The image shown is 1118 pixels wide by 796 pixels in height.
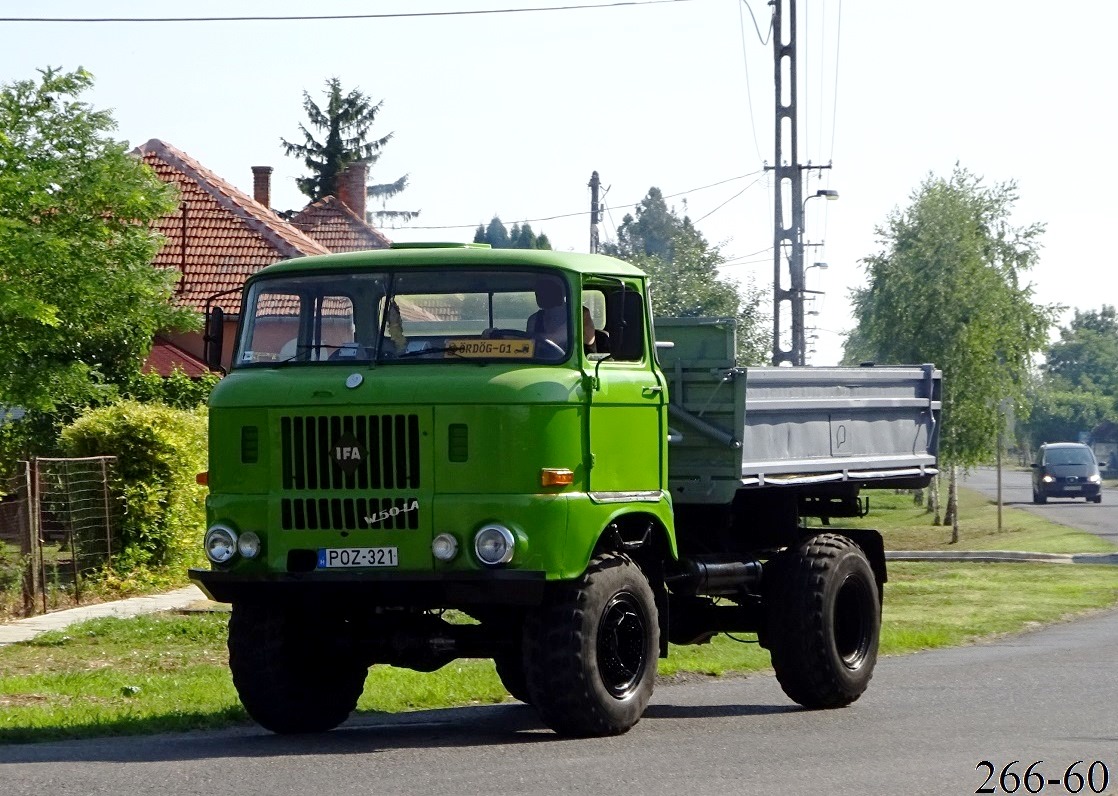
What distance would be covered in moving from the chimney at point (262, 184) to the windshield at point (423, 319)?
38542 millimetres

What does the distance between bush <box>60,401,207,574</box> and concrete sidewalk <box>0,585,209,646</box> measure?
870 mm

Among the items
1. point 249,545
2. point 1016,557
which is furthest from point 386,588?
point 1016,557

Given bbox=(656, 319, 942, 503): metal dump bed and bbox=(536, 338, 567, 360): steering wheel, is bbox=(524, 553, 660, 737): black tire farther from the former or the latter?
bbox=(656, 319, 942, 503): metal dump bed

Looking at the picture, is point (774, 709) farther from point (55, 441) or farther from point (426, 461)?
point (55, 441)

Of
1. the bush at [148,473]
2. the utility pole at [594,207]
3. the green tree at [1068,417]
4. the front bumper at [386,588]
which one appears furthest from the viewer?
the green tree at [1068,417]

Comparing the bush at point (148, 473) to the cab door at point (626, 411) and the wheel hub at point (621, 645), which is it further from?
the wheel hub at point (621, 645)

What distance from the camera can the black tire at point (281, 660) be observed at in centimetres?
1061

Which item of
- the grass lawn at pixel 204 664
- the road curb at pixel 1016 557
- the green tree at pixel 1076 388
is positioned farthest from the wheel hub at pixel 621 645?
the green tree at pixel 1076 388

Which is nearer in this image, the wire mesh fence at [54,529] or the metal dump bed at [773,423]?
the metal dump bed at [773,423]

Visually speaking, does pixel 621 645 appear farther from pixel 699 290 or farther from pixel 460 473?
pixel 699 290

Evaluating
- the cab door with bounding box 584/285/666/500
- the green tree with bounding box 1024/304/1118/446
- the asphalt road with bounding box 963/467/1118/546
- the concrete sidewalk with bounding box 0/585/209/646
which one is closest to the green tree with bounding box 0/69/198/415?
the concrete sidewalk with bounding box 0/585/209/646

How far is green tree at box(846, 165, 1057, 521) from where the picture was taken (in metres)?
45.6

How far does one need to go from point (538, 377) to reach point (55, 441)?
53.9 ft

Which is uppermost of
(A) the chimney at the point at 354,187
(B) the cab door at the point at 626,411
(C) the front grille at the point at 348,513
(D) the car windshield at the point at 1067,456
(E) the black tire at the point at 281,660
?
(A) the chimney at the point at 354,187
